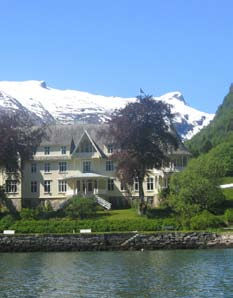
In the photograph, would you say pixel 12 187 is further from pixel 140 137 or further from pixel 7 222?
pixel 140 137

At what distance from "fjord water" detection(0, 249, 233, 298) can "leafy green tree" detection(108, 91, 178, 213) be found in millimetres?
22535

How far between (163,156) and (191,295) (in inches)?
1810

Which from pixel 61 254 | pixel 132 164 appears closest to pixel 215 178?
pixel 132 164

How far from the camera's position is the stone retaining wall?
54344 mm

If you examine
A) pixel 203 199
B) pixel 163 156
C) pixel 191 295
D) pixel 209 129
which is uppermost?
pixel 209 129

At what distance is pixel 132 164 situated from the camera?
7144 centimetres

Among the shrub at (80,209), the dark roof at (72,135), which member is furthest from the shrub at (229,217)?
the dark roof at (72,135)

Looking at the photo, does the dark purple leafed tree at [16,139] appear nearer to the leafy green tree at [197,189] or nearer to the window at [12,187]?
the window at [12,187]

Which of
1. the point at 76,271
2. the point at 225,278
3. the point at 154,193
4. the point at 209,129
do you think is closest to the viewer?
the point at 225,278

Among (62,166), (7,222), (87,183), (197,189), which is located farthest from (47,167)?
(197,189)

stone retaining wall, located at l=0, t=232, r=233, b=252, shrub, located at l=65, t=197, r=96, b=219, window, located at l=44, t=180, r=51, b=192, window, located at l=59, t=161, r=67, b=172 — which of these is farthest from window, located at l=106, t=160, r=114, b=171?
stone retaining wall, located at l=0, t=232, r=233, b=252

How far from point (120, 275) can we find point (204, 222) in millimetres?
25823

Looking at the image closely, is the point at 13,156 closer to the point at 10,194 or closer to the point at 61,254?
the point at 10,194

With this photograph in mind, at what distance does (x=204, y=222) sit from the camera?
59.8 m
